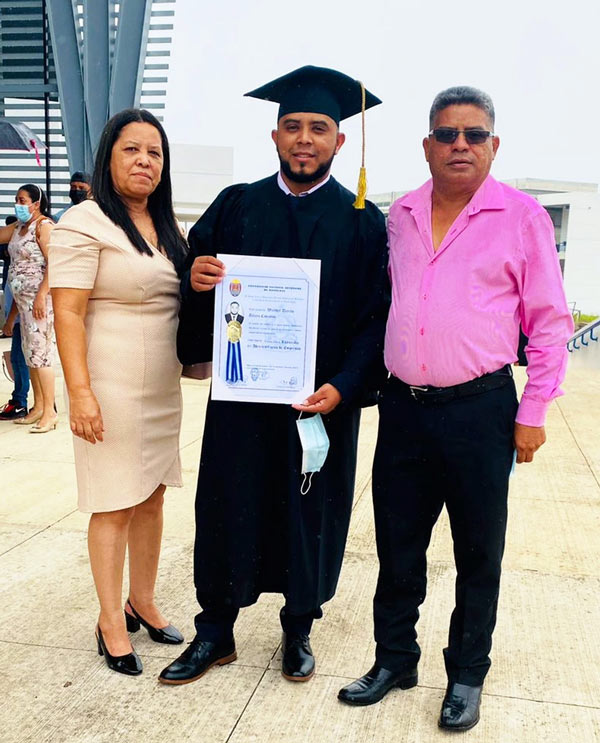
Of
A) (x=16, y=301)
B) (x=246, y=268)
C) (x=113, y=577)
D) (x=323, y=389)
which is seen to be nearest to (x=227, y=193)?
(x=246, y=268)

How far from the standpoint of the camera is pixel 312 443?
2639 mm

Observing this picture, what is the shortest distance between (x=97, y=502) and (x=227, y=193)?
1.14 metres

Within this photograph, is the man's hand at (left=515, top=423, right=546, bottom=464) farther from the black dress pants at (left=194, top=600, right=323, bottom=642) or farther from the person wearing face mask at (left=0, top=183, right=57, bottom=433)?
the person wearing face mask at (left=0, top=183, right=57, bottom=433)

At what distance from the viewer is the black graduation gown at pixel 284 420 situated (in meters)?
2.71

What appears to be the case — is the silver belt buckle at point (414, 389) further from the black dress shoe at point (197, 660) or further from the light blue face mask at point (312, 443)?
the black dress shoe at point (197, 660)

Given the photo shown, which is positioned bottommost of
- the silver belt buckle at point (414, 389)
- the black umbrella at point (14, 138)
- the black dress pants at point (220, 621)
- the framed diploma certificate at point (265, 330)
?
the black dress pants at point (220, 621)

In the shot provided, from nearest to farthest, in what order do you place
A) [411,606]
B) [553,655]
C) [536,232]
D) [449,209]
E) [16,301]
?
1. [536,232]
2. [449,209]
3. [411,606]
4. [553,655]
5. [16,301]

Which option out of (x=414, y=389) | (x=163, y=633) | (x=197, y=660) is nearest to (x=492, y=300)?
(x=414, y=389)

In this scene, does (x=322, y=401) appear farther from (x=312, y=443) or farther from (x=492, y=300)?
(x=492, y=300)

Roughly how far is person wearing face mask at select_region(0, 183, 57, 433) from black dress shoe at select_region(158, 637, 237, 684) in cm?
394

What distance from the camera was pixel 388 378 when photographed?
271 cm

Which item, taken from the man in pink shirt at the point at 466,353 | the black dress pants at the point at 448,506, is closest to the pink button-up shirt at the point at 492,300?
the man in pink shirt at the point at 466,353

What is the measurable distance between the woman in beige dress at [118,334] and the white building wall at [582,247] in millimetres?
60333

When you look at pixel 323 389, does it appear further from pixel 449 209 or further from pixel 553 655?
pixel 553 655
